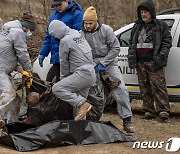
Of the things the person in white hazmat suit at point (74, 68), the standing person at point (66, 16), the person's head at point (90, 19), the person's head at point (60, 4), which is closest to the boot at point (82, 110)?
the person in white hazmat suit at point (74, 68)

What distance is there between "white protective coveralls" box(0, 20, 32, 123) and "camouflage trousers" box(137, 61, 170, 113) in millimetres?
2503

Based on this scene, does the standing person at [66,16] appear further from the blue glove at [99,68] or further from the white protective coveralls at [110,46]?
the blue glove at [99,68]

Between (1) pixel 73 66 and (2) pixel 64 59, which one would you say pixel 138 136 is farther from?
(2) pixel 64 59

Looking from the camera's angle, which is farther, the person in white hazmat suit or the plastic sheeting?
the person in white hazmat suit

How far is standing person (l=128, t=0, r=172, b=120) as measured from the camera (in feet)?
30.1

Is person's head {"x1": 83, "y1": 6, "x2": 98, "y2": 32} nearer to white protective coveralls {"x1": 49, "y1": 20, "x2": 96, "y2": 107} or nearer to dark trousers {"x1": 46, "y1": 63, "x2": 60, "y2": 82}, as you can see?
white protective coveralls {"x1": 49, "y1": 20, "x2": 96, "y2": 107}

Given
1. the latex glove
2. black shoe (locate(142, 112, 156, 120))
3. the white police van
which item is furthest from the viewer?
black shoe (locate(142, 112, 156, 120))

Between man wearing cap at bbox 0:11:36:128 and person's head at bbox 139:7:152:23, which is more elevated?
person's head at bbox 139:7:152:23

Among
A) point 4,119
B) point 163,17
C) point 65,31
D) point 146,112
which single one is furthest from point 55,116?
point 163,17

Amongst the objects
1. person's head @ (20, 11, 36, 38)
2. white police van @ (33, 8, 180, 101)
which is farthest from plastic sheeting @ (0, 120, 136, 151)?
white police van @ (33, 8, 180, 101)

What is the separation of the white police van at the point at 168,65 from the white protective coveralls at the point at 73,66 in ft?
8.21

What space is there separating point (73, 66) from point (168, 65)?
267 cm

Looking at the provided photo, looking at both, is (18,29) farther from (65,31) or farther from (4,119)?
(4,119)

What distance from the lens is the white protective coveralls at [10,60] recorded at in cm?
755
